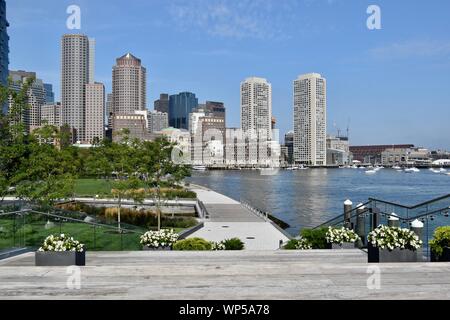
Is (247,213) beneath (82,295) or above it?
beneath

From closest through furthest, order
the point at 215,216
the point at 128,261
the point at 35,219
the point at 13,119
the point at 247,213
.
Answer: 1. the point at 128,261
2. the point at 35,219
3. the point at 13,119
4. the point at 215,216
5. the point at 247,213

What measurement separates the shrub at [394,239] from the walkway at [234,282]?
52 centimetres

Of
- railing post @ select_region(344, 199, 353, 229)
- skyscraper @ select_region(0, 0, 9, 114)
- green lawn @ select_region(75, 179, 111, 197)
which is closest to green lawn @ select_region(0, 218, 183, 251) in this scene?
railing post @ select_region(344, 199, 353, 229)

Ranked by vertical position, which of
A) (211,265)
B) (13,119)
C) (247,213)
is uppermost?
(13,119)

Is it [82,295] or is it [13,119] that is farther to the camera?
[13,119]

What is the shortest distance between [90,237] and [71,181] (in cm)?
1050

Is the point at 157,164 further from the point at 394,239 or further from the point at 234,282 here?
the point at 234,282

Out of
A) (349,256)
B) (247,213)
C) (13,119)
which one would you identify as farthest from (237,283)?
(247,213)

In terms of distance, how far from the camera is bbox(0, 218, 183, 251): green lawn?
41.5 feet

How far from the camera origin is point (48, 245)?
9.17 m

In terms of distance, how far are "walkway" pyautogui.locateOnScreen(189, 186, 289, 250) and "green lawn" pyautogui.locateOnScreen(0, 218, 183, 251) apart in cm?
990

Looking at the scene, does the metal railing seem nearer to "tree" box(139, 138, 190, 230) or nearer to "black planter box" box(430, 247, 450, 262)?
"black planter box" box(430, 247, 450, 262)

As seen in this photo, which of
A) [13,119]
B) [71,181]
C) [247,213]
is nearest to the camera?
[13,119]

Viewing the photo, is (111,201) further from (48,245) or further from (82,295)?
(82,295)
